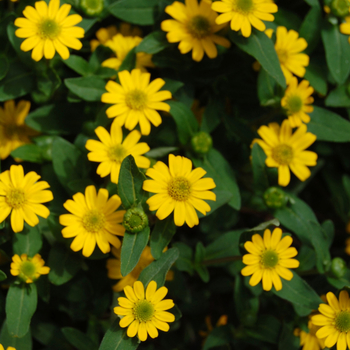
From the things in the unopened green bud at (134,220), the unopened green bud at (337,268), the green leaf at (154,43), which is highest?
the green leaf at (154,43)

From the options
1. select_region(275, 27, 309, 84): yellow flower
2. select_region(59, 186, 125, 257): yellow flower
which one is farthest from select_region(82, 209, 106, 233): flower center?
select_region(275, 27, 309, 84): yellow flower

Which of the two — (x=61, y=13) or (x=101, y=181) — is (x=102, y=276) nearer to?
(x=101, y=181)

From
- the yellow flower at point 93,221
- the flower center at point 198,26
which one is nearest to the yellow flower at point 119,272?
the yellow flower at point 93,221

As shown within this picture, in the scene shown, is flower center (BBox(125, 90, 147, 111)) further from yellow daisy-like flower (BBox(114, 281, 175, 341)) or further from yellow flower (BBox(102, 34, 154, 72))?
yellow daisy-like flower (BBox(114, 281, 175, 341))

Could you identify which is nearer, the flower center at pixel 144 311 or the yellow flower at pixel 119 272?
the flower center at pixel 144 311

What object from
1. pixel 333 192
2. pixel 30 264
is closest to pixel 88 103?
pixel 30 264

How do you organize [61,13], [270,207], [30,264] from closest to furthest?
1. [30,264]
2. [61,13]
3. [270,207]

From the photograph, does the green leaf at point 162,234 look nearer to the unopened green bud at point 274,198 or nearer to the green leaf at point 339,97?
the unopened green bud at point 274,198
